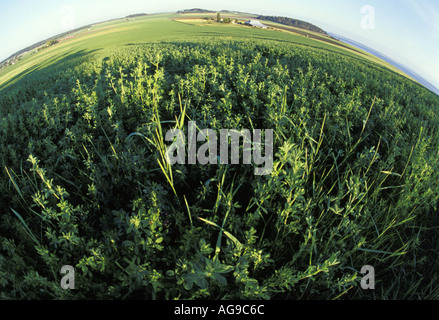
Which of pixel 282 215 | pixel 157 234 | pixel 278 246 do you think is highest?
pixel 282 215

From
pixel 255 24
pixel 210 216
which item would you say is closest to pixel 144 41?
pixel 210 216

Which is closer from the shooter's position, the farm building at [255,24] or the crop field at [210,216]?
the crop field at [210,216]

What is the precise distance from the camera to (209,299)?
1.42 meters

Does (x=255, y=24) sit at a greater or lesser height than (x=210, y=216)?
greater

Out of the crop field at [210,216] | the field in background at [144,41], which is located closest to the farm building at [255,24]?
the field in background at [144,41]

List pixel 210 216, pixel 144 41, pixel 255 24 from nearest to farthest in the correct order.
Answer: pixel 210 216, pixel 144 41, pixel 255 24

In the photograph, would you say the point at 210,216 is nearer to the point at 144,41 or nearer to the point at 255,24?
the point at 144,41

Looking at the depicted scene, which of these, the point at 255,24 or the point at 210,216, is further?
the point at 255,24

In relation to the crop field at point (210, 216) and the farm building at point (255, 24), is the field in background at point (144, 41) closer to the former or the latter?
the farm building at point (255, 24)

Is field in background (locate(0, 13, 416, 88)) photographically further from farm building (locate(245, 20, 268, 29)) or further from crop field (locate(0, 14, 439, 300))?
crop field (locate(0, 14, 439, 300))
